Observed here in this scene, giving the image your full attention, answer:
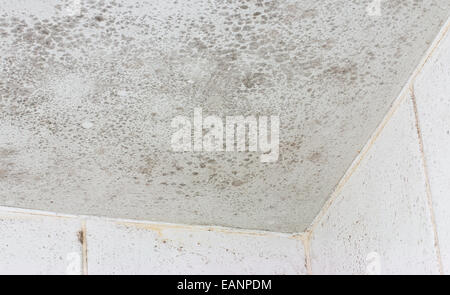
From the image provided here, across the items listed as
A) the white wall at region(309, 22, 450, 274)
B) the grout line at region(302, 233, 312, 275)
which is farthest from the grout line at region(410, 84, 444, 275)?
the grout line at region(302, 233, 312, 275)

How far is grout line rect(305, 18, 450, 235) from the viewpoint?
1151 mm

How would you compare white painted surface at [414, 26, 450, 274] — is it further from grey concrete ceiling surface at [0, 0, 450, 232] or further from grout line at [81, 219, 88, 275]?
grout line at [81, 219, 88, 275]

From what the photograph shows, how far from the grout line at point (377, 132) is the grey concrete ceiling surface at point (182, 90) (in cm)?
2

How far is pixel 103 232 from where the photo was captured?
1618 mm

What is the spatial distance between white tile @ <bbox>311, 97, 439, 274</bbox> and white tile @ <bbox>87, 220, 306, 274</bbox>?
197mm

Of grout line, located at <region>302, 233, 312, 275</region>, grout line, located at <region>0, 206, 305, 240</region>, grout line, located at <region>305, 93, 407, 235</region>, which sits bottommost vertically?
grout line, located at <region>302, 233, 312, 275</region>

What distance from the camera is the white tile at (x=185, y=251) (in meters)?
A: 1.60

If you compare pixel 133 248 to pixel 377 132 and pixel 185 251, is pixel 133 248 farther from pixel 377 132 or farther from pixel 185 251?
pixel 377 132

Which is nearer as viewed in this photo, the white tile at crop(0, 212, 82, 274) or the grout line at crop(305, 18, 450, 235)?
the grout line at crop(305, 18, 450, 235)

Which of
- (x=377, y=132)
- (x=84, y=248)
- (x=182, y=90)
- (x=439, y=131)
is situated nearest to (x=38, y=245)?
(x=84, y=248)

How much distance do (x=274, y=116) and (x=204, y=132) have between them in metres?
0.17

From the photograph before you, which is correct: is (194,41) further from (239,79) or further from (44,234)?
(44,234)

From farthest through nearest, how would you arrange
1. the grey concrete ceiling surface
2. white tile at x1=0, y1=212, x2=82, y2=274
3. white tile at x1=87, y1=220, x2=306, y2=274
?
white tile at x1=87, y1=220, x2=306, y2=274 < white tile at x1=0, y1=212, x2=82, y2=274 < the grey concrete ceiling surface

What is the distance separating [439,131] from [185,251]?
878 mm
